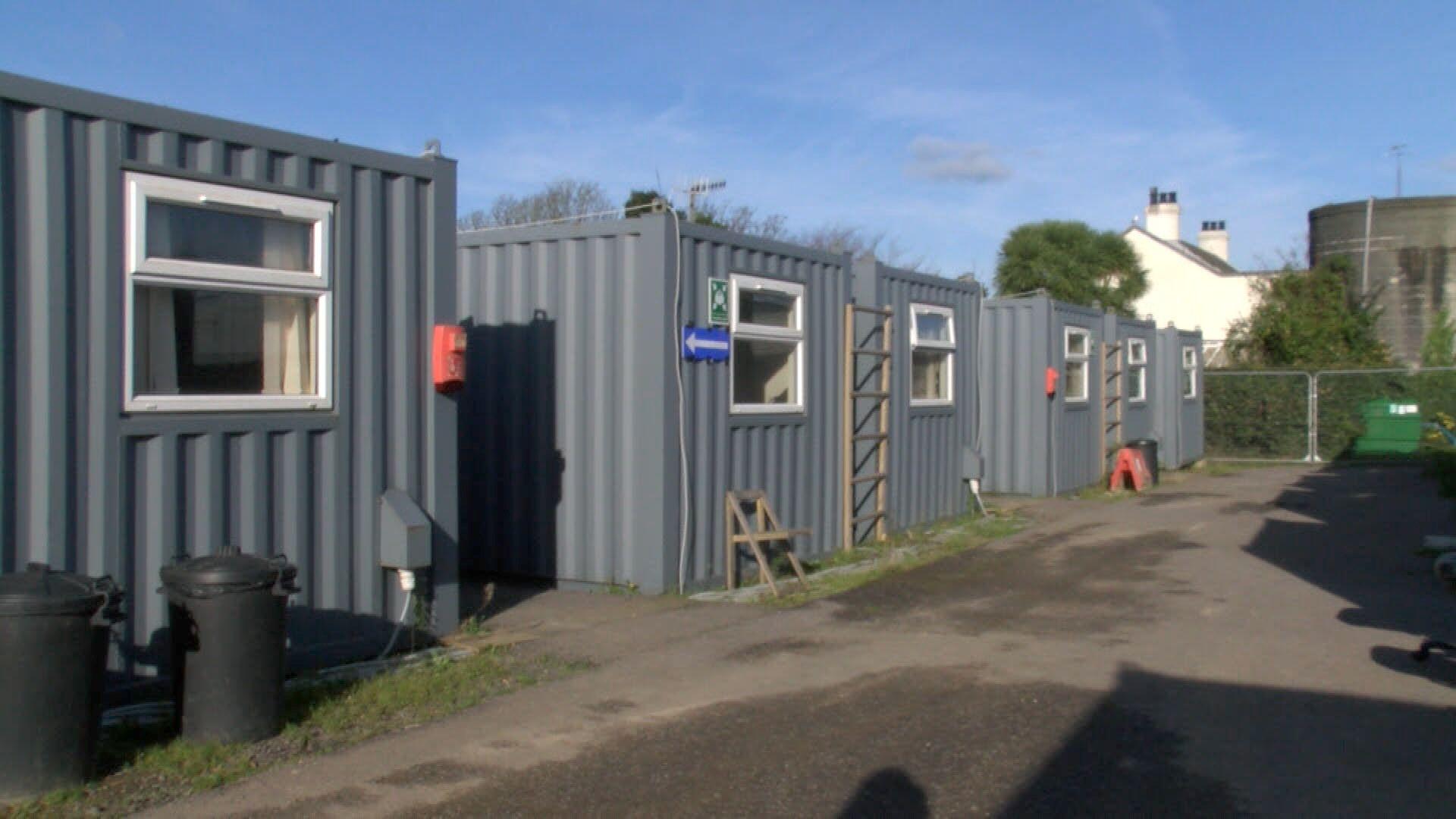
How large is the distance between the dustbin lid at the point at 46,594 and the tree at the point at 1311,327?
33.4 meters

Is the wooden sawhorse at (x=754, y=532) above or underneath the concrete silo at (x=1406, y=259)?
underneath

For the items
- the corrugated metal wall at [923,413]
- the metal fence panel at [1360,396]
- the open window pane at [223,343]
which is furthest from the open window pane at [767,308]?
the metal fence panel at [1360,396]

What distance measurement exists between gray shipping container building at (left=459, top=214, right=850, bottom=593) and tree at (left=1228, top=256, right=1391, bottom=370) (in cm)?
2664

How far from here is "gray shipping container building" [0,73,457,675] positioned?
656cm

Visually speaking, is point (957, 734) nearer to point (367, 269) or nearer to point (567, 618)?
point (567, 618)

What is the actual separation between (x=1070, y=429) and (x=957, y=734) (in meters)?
14.7

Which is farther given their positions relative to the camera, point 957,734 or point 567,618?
point 567,618

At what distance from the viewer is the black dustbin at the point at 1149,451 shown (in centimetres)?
2177

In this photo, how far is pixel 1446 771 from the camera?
231 inches

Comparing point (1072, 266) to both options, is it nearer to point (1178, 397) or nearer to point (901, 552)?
point (1178, 397)

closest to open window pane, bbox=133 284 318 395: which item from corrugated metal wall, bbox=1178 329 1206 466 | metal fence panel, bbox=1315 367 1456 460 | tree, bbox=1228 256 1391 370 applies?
corrugated metal wall, bbox=1178 329 1206 466

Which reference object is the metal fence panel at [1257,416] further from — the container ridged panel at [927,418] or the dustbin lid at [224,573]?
the dustbin lid at [224,573]

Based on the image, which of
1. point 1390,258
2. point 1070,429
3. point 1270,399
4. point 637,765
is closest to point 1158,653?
point 637,765

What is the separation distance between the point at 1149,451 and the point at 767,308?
12.1 metres
